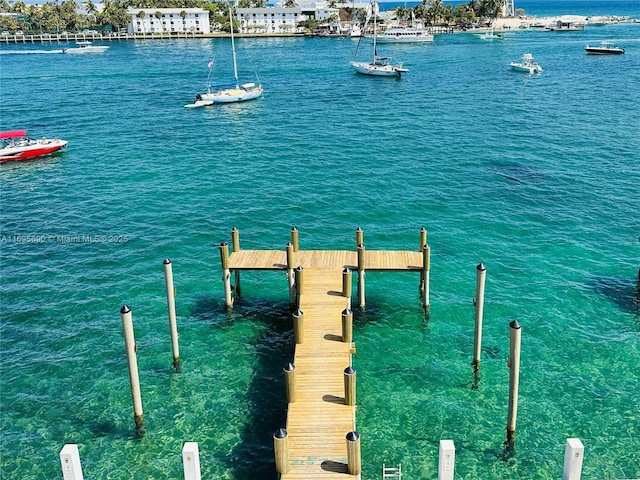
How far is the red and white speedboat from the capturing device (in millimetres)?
61203

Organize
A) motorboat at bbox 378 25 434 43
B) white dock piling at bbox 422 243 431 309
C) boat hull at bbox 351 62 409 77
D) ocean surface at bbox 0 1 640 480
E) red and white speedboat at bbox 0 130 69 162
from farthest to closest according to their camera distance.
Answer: motorboat at bbox 378 25 434 43 < boat hull at bbox 351 62 409 77 < red and white speedboat at bbox 0 130 69 162 < white dock piling at bbox 422 243 431 309 < ocean surface at bbox 0 1 640 480

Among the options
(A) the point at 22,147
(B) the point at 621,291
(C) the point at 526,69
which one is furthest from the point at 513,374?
(C) the point at 526,69

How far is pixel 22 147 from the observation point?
6188cm

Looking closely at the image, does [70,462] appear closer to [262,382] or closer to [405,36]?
[262,382]

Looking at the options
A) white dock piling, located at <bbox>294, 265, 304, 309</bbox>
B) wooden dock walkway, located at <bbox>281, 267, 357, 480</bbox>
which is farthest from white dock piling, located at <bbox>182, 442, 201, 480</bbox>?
white dock piling, located at <bbox>294, 265, 304, 309</bbox>

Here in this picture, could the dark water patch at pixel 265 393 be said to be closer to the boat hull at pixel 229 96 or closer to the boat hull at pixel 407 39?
the boat hull at pixel 229 96

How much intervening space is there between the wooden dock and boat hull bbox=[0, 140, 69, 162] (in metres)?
39.3

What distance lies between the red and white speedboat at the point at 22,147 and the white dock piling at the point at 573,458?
58771 millimetres

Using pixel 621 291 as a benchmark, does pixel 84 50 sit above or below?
above

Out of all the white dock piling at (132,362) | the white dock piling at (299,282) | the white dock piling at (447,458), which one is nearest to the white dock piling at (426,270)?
the white dock piling at (299,282)

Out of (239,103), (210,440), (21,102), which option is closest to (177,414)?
(210,440)

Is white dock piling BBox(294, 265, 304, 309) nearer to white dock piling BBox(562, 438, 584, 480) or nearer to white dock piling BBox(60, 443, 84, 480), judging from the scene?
white dock piling BBox(60, 443, 84, 480)

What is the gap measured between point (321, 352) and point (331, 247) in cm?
1569

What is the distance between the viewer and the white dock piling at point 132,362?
71.9 ft
